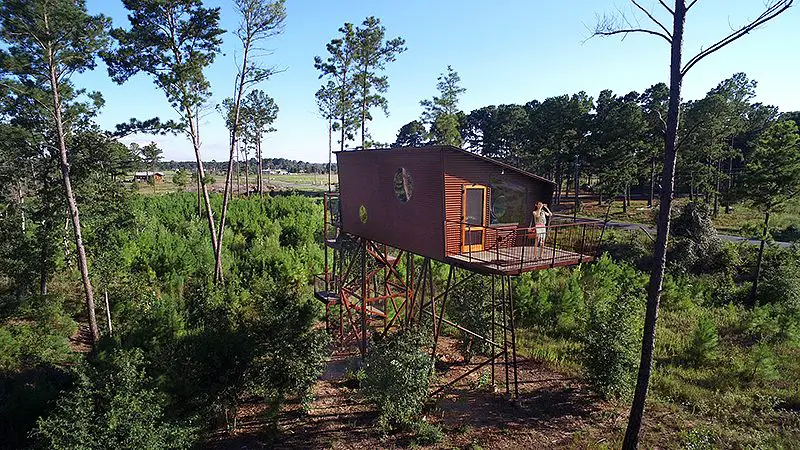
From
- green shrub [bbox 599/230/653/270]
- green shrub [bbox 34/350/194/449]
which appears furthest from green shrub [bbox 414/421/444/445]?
green shrub [bbox 599/230/653/270]

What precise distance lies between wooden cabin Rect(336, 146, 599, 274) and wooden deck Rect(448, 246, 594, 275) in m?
0.02

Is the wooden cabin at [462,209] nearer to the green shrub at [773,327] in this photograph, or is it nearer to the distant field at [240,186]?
the green shrub at [773,327]

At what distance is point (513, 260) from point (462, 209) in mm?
1833

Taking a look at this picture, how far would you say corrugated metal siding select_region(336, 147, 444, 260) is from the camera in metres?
10.9

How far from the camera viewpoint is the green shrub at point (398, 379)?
10.0 metres

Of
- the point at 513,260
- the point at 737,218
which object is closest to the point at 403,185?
the point at 513,260

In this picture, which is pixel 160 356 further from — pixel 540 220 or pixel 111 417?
pixel 540 220

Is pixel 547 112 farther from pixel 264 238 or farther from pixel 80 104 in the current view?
pixel 80 104

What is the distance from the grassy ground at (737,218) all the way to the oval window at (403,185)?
3146 cm

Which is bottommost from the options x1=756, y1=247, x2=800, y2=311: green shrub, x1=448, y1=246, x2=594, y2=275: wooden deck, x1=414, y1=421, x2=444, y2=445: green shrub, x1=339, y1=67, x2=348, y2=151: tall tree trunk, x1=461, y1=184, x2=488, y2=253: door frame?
x1=414, y1=421, x2=444, y2=445: green shrub

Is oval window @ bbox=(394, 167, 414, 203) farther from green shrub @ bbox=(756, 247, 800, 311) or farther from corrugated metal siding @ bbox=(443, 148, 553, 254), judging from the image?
green shrub @ bbox=(756, 247, 800, 311)

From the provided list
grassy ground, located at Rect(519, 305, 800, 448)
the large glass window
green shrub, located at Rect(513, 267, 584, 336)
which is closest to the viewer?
grassy ground, located at Rect(519, 305, 800, 448)

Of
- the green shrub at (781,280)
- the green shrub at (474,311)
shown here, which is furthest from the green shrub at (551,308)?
the green shrub at (781,280)

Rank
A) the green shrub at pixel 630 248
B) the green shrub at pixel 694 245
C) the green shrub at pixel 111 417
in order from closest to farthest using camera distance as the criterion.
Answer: the green shrub at pixel 111 417 < the green shrub at pixel 694 245 < the green shrub at pixel 630 248
